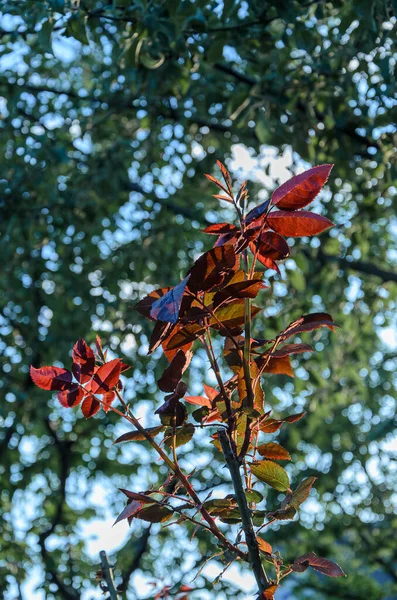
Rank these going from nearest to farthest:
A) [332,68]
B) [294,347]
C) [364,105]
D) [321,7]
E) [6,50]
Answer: [294,347], [321,7], [6,50], [332,68], [364,105]

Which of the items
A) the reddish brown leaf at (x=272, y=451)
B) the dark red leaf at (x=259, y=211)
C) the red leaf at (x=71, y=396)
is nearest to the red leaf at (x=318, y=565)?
the reddish brown leaf at (x=272, y=451)

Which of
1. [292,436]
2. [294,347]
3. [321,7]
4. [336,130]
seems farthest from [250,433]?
[292,436]

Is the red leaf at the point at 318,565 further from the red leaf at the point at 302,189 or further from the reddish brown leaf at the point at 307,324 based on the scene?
the red leaf at the point at 302,189

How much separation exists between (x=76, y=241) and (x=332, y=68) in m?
2.34

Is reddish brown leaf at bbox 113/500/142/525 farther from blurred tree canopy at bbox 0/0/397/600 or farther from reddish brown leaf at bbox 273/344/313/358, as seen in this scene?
blurred tree canopy at bbox 0/0/397/600

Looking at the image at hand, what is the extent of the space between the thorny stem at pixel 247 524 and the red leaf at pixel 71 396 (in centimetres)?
22

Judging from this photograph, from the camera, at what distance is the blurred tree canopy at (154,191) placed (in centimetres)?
318

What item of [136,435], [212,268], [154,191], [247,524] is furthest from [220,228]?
[154,191]

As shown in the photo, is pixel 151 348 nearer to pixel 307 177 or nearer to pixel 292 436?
pixel 307 177

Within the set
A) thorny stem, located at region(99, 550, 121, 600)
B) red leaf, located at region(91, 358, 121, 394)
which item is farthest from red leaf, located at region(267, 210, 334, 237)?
thorny stem, located at region(99, 550, 121, 600)

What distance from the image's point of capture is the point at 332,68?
3742 millimetres

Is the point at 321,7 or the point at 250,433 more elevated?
the point at 321,7

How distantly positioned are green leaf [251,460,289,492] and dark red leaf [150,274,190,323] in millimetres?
338

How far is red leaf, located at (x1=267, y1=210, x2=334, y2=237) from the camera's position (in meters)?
1.09
